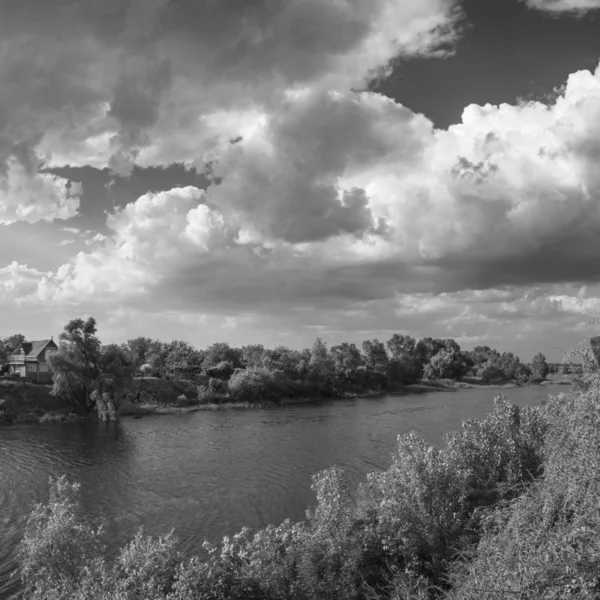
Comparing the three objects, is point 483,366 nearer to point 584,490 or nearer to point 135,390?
point 135,390

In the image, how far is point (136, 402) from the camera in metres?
92.4

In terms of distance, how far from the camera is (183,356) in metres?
129

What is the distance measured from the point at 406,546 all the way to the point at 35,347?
98.3 m

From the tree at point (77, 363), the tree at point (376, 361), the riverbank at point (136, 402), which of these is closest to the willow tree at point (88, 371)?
the tree at point (77, 363)

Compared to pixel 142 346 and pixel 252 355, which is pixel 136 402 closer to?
pixel 252 355

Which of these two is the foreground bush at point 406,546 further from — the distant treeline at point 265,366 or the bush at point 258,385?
the bush at point 258,385

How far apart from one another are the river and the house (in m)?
29.4

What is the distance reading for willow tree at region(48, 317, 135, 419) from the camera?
7738cm

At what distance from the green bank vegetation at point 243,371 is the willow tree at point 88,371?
0.46 ft

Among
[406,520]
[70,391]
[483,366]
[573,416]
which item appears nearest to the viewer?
[573,416]

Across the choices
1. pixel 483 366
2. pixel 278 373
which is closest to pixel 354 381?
pixel 278 373

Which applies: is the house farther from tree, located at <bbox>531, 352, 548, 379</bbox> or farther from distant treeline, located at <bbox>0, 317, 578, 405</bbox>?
tree, located at <bbox>531, 352, 548, 379</bbox>

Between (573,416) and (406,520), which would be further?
(406,520)

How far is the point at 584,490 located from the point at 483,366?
174002mm
